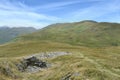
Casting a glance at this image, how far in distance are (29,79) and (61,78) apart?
949 cm

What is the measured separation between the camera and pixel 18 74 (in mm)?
53312

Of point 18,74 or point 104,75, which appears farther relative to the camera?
point 18,74

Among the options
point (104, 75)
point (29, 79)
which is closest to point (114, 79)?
point (104, 75)

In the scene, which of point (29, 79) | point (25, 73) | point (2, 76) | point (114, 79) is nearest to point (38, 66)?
point (25, 73)

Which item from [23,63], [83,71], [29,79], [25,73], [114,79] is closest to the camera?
[114,79]

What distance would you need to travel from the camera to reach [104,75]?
39.0m

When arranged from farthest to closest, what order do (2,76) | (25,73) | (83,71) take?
(25,73) → (2,76) → (83,71)

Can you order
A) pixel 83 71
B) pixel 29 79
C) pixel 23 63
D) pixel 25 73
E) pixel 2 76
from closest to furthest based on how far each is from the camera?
pixel 83 71 → pixel 2 76 → pixel 29 79 → pixel 25 73 → pixel 23 63

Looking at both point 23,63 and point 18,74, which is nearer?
point 18,74

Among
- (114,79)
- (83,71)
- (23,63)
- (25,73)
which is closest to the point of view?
(114,79)

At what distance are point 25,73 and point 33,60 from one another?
8402 mm

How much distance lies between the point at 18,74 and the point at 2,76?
7150 mm

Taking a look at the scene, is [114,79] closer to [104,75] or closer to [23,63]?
[104,75]

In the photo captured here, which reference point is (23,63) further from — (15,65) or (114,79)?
(114,79)
